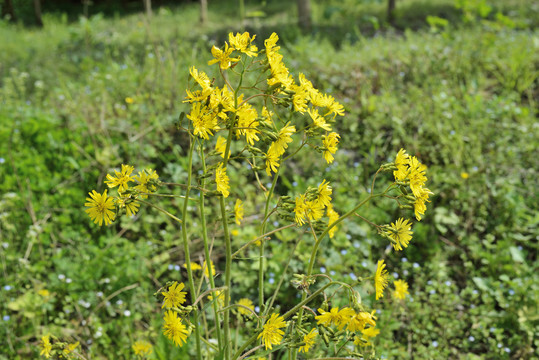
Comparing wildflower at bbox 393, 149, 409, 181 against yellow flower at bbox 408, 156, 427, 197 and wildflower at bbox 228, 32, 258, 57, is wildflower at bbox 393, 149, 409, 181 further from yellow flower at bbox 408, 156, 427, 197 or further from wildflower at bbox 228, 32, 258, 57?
wildflower at bbox 228, 32, 258, 57

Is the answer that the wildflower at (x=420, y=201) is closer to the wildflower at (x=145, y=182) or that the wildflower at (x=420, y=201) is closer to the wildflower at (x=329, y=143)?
the wildflower at (x=329, y=143)

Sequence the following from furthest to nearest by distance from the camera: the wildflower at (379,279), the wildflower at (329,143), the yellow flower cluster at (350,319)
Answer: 1. the wildflower at (329,143)
2. the wildflower at (379,279)
3. the yellow flower cluster at (350,319)

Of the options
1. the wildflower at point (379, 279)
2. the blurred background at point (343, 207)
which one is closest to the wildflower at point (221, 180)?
the blurred background at point (343, 207)

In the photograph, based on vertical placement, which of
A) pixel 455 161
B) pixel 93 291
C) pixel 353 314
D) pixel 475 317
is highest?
pixel 353 314

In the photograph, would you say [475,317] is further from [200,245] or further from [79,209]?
[79,209]

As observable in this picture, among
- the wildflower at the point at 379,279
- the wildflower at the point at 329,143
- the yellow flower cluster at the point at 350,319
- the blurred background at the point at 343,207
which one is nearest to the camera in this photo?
the yellow flower cluster at the point at 350,319

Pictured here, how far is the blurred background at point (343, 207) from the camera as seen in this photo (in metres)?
2.16

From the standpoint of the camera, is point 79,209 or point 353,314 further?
point 79,209

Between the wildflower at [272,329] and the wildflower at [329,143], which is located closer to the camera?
the wildflower at [272,329]

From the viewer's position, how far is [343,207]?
2.69 meters

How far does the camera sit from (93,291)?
2.26m

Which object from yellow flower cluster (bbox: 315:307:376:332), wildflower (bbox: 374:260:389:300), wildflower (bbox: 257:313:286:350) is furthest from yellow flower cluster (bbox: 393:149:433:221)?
wildflower (bbox: 257:313:286:350)

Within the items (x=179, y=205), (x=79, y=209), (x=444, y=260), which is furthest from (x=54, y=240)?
(x=444, y=260)

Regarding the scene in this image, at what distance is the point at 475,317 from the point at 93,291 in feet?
6.43
